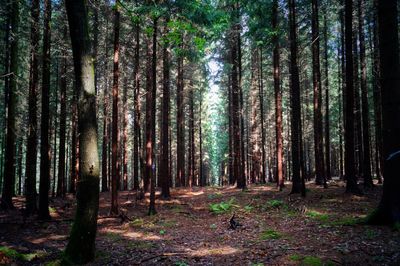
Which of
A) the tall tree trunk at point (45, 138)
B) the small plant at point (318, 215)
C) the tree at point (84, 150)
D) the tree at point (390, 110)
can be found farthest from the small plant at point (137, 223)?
the tree at point (390, 110)

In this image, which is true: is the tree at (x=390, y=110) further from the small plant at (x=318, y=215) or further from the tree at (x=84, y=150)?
the tree at (x=84, y=150)

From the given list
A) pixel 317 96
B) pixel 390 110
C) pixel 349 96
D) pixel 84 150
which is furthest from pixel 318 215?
pixel 317 96

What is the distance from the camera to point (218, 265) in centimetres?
650

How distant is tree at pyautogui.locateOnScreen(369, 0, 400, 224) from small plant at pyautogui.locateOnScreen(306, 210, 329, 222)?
89.5 inches

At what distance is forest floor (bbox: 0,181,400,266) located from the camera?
656 centimetres

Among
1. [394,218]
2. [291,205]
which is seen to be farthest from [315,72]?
[394,218]

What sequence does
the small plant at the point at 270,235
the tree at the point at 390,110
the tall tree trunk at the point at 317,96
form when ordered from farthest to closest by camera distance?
the tall tree trunk at the point at 317,96 → the small plant at the point at 270,235 → the tree at the point at 390,110

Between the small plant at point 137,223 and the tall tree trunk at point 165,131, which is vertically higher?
the tall tree trunk at point 165,131

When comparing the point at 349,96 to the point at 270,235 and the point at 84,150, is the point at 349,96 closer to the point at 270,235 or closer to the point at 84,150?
the point at 270,235

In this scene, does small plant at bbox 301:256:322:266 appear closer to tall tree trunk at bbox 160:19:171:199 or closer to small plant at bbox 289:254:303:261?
small plant at bbox 289:254:303:261

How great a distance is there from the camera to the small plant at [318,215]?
10.2m

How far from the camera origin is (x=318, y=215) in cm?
1087

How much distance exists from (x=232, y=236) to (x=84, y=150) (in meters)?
5.91

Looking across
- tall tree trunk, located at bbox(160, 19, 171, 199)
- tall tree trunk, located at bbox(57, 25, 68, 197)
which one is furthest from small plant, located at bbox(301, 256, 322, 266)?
tall tree trunk, located at bbox(57, 25, 68, 197)
